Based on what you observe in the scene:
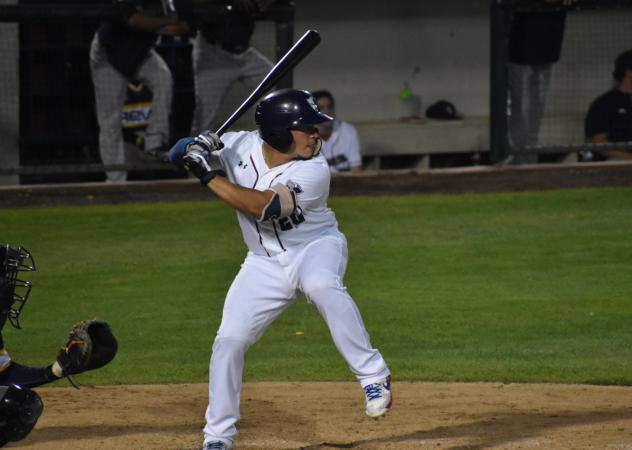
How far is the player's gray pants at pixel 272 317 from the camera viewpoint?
5.42 meters

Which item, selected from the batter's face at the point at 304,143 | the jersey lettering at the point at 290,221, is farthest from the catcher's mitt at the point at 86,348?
the batter's face at the point at 304,143

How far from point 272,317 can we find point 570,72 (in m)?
7.68

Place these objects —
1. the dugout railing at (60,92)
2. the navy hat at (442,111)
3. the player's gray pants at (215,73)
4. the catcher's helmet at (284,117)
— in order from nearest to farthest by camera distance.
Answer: the catcher's helmet at (284,117) < the dugout railing at (60,92) < the player's gray pants at (215,73) < the navy hat at (442,111)

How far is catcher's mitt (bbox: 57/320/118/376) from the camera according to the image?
17.8 feet

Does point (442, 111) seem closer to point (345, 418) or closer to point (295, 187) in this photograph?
point (345, 418)

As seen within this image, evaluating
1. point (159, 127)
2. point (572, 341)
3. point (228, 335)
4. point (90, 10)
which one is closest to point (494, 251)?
point (572, 341)

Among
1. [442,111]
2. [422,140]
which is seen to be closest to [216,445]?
[422,140]

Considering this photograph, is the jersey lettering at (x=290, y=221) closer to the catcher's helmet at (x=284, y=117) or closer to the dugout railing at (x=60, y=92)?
the catcher's helmet at (x=284, y=117)

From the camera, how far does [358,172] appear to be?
1222 cm

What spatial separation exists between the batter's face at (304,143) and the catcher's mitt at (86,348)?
43.1 inches

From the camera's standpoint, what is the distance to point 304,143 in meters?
5.67

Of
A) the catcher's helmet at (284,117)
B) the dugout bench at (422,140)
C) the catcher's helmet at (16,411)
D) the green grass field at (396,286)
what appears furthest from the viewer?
the dugout bench at (422,140)

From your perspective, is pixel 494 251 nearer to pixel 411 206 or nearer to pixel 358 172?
pixel 411 206

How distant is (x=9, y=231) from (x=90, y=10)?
2041 millimetres
